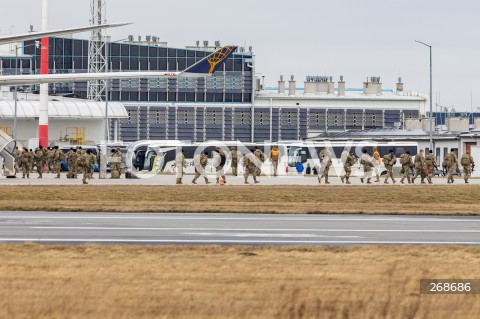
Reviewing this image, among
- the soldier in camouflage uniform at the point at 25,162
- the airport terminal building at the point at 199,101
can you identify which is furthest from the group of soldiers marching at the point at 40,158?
the airport terminal building at the point at 199,101

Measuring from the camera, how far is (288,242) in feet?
69.1

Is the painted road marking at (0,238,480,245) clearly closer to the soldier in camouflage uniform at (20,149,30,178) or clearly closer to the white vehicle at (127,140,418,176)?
the soldier in camouflage uniform at (20,149,30,178)

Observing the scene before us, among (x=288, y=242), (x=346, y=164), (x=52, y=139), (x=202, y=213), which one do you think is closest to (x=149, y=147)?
(x=52, y=139)

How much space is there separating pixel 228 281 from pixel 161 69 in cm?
11785

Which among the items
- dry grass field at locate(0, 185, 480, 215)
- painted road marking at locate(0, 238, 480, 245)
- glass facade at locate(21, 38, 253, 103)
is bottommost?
dry grass field at locate(0, 185, 480, 215)

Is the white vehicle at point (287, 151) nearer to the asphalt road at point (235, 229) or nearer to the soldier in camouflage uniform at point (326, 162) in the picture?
the soldier in camouflage uniform at point (326, 162)

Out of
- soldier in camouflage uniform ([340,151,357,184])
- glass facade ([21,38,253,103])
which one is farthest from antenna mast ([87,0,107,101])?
soldier in camouflage uniform ([340,151,357,184])

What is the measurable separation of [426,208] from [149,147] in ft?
164

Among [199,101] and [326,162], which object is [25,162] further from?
[199,101]

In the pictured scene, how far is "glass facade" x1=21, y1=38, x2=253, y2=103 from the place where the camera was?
418 ft

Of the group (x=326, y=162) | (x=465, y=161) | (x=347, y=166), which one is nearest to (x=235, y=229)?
(x=326, y=162)

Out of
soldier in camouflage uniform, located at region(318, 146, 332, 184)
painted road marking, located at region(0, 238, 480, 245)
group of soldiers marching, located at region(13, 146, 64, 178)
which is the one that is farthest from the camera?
group of soldiers marching, located at region(13, 146, 64, 178)

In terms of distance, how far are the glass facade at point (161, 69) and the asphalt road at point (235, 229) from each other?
9840cm

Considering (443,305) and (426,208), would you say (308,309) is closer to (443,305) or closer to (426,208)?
(443,305)
